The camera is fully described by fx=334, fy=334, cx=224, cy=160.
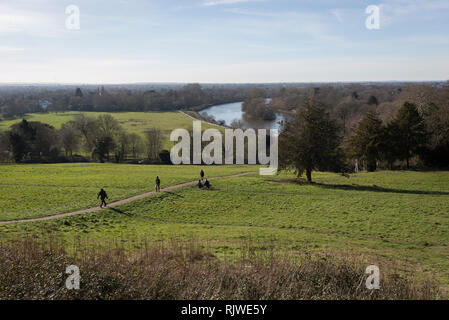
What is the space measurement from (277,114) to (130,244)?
12945 cm

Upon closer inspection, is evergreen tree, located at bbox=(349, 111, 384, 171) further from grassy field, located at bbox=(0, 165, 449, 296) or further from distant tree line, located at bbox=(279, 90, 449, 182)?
grassy field, located at bbox=(0, 165, 449, 296)

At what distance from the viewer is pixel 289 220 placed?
24016 mm

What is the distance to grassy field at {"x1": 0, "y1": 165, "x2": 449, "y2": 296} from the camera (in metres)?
17.8

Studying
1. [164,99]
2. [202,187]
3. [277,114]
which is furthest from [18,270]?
[164,99]

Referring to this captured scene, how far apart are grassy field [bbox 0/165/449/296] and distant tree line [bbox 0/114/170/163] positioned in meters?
32.6

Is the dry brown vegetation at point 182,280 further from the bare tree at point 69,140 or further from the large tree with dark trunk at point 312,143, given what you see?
the bare tree at point 69,140

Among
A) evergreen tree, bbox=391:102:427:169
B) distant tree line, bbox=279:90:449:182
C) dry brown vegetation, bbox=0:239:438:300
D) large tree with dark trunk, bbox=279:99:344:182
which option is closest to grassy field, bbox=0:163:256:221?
large tree with dark trunk, bbox=279:99:344:182

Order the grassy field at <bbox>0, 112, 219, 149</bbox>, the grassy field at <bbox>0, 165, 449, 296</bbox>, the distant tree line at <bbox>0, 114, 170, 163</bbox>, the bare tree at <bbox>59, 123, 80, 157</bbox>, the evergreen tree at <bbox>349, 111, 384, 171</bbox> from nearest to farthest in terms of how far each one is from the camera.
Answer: the grassy field at <bbox>0, 165, 449, 296</bbox> < the evergreen tree at <bbox>349, 111, 384, 171</bbox> < the distant tree line at <bbox>0, 114, 170, 163</bbox> < the bare tree at <bbox>59, 123, 80, 157</bbox> < the grassy field at <bbox>0, 112, 219, 149</bbox>

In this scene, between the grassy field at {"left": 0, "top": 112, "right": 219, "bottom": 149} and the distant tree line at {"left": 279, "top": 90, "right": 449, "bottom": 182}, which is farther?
the grassy field at {"left": 0, "top": 112, "right": 219, "bottom": 149}

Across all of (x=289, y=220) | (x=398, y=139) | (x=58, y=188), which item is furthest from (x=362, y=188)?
(x=58, y=188)

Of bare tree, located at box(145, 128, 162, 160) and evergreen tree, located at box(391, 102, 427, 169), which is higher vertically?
evergreen tree, located at box(391, 102, 427, 169)

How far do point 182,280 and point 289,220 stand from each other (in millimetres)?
14301

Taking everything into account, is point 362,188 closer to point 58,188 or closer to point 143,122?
point 58,188

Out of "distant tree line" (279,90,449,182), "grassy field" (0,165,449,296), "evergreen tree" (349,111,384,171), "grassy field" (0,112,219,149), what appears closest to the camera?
"grassy field" (0,165,449,296)
